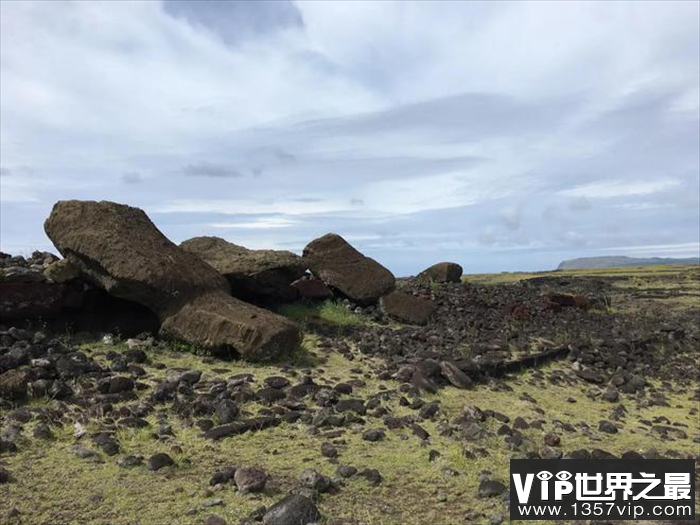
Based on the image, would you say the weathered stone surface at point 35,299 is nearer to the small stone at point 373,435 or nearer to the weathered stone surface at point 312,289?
the weathered stone surface at point 312,289

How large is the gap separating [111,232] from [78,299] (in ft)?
5.28

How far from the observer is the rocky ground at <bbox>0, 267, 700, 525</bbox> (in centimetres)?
520

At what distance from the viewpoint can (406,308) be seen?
15547 mm

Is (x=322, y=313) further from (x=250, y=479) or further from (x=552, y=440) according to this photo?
(x=250, y=479)

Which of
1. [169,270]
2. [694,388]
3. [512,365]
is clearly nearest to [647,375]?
[694,388]

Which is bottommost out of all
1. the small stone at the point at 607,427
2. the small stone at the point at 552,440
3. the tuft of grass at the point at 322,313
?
the small stone at the point at 607,427

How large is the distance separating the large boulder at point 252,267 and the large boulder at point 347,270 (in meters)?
1.83

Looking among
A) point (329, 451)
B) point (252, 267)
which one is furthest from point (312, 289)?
point (329, 451)

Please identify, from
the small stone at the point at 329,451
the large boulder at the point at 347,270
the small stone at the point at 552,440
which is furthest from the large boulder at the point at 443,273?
the small stone at the point at 329,451

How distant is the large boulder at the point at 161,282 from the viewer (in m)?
10.1

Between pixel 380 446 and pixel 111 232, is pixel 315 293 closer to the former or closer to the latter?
pixel 111 232

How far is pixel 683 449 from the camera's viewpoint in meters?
7.92

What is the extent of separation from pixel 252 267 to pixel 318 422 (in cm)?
653

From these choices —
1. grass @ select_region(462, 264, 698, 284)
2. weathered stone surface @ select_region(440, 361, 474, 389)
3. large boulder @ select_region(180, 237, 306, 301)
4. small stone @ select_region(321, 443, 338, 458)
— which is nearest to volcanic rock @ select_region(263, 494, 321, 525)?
small stone @ select_region(321, 443, 338, 458)
